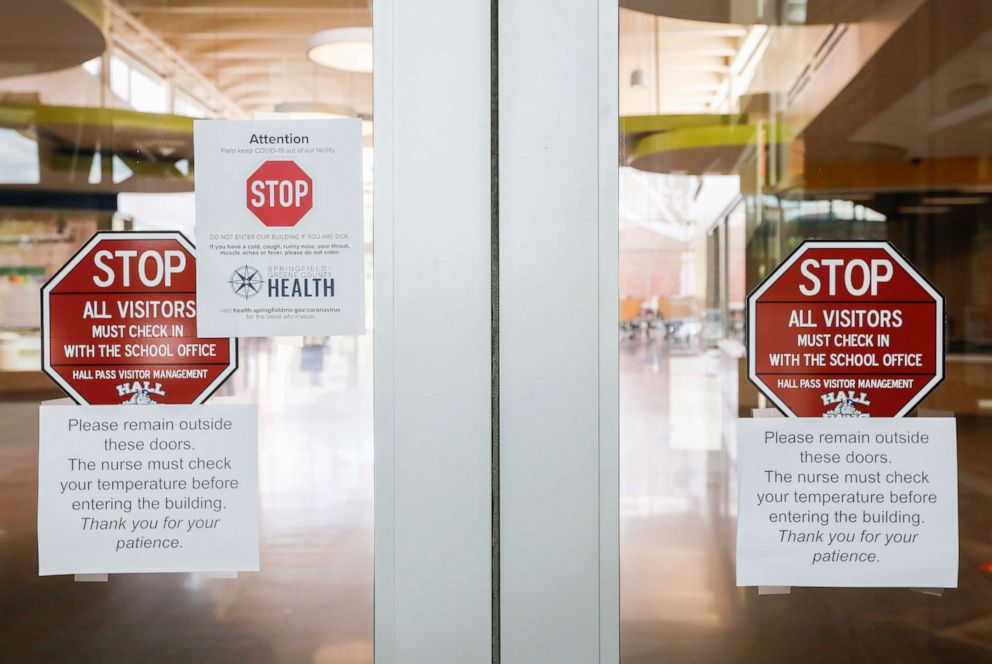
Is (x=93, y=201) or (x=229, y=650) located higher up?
(x=93, y=201)

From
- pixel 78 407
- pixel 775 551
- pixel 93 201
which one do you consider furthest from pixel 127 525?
pixel 775 551

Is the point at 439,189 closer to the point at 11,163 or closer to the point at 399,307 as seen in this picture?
the point at 399,307

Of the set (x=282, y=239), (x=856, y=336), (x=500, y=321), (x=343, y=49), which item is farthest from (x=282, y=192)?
(x=856, y=336)

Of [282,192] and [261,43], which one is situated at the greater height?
[261,43]

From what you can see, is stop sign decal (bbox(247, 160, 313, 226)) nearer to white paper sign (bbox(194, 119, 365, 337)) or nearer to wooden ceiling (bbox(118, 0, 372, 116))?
white paper sign (bbox(194, 119, 365, 337))

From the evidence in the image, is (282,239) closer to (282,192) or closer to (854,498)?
(282,192)

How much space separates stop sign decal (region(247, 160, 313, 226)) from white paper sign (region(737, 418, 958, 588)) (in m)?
0.79

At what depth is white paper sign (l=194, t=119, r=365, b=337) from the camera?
1251mm

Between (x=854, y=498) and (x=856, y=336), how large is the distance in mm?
257

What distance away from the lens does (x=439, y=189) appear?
1239 mm

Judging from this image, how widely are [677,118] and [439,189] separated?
460 mm

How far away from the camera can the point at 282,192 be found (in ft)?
4.13

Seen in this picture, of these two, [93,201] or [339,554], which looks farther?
[339,554]

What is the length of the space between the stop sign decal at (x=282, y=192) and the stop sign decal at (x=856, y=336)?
30.6 inches
